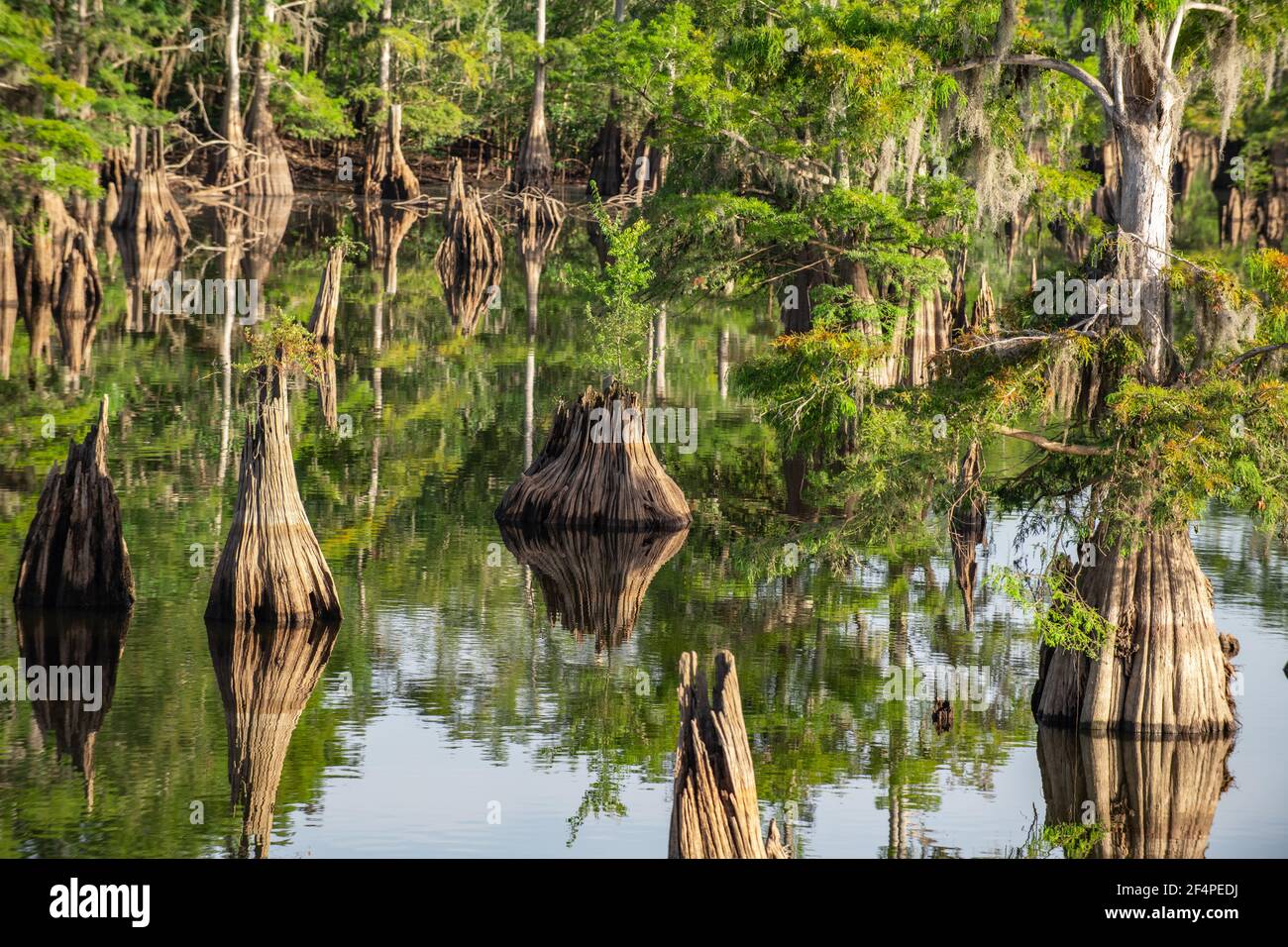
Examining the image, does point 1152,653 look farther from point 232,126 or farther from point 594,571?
point 232,126

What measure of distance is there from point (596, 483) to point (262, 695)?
223 inches

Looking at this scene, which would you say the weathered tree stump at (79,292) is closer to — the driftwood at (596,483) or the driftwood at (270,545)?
the driftwood at (596,483)

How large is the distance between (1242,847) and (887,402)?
367cm

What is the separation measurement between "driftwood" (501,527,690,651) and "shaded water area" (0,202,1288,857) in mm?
40

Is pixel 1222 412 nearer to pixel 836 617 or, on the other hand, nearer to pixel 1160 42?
pixel 1160 42

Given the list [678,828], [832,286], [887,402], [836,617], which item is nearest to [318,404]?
[832,286]

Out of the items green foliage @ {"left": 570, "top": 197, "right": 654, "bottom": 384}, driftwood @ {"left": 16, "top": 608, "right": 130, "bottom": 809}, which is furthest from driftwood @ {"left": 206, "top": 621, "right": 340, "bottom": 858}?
green foliage @ {"left": 570, "top": 197, "right": 654, "bottom": 384}

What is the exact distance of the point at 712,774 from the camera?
8.05 metres

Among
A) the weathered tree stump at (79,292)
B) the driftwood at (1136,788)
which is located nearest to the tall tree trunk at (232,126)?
the weathered tree stump at (79,292)

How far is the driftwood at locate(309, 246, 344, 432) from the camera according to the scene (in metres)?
24.4

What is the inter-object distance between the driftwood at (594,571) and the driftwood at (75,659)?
353 centimetres

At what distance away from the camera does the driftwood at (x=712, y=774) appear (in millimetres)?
7930

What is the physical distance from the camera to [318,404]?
82.0 ft

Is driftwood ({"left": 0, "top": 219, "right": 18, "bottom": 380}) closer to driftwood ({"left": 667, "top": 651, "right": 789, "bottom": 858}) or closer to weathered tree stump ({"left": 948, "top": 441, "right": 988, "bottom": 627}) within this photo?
weathered tree stump ({"left": 948, "top": 441, "right": 988, "bottom": 627})
